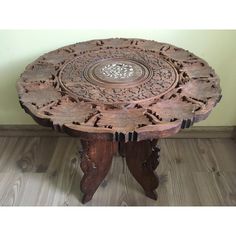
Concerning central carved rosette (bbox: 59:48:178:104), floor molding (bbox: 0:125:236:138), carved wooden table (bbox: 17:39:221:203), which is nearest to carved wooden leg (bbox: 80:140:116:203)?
carved wooden table (bbox: 17:39:221:203)

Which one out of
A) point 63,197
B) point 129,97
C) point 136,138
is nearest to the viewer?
point 136,138

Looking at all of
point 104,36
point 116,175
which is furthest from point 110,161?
point 104,36

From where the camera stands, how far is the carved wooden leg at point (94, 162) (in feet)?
3.52

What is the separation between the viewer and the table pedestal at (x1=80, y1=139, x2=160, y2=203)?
1.09 meters

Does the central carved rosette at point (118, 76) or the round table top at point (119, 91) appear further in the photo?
the central carved rosette at point (118, 76)

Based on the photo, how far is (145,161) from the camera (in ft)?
3.77

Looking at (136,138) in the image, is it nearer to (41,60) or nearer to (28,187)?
(41,60)

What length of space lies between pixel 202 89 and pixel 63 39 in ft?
2.32

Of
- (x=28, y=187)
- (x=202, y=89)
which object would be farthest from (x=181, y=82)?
(x=28, y=187)

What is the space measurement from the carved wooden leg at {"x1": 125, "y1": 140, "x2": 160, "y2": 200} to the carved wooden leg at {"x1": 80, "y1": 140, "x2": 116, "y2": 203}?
3.1 inches

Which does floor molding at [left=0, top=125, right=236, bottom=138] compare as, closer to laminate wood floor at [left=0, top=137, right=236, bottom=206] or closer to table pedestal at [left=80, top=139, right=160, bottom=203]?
laminate wood floor at [left=0, top=137, right=236, bottom=206]

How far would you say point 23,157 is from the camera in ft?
4.93

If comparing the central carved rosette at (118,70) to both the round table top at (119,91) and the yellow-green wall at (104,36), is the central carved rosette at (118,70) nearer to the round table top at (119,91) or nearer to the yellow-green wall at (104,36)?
the round table top at (119,91)

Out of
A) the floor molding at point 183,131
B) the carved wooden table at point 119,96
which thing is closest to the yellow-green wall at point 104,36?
the carved wooden table at point 119,96
